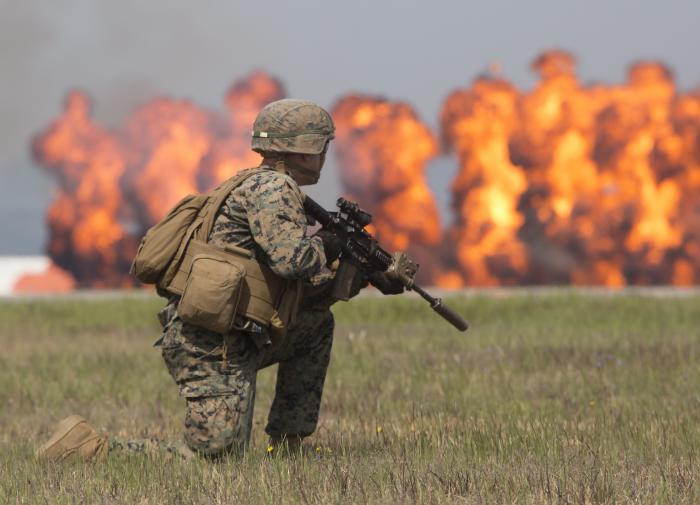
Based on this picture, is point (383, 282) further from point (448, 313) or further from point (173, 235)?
point (173, 235)

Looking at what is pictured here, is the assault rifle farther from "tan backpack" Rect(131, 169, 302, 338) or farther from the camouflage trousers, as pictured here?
the camouflage trousers

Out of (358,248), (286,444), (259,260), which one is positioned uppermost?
(358,248)

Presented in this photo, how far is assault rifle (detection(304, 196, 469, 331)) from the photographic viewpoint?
6.81m

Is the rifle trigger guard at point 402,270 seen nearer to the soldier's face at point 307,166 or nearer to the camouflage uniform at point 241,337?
the camouflage uniform at point 241,337

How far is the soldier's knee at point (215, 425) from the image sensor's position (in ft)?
21.9

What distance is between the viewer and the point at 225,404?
6.68 meters

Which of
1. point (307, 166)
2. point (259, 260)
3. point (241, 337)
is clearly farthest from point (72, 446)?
point (307, 166)

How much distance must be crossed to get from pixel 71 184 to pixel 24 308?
28.4 metres

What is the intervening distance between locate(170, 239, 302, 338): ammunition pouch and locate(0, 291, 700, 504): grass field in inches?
31.6

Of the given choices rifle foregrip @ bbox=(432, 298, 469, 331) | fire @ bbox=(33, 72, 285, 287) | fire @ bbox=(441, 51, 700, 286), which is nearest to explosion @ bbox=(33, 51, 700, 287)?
fire @ bbox=(441, 51, 700, 286)

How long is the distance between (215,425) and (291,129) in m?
1.77

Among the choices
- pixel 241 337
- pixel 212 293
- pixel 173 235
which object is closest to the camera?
pixel 212 293

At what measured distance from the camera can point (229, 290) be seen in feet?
21.0

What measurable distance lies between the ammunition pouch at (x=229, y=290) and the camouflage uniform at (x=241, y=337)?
0.33 feet
